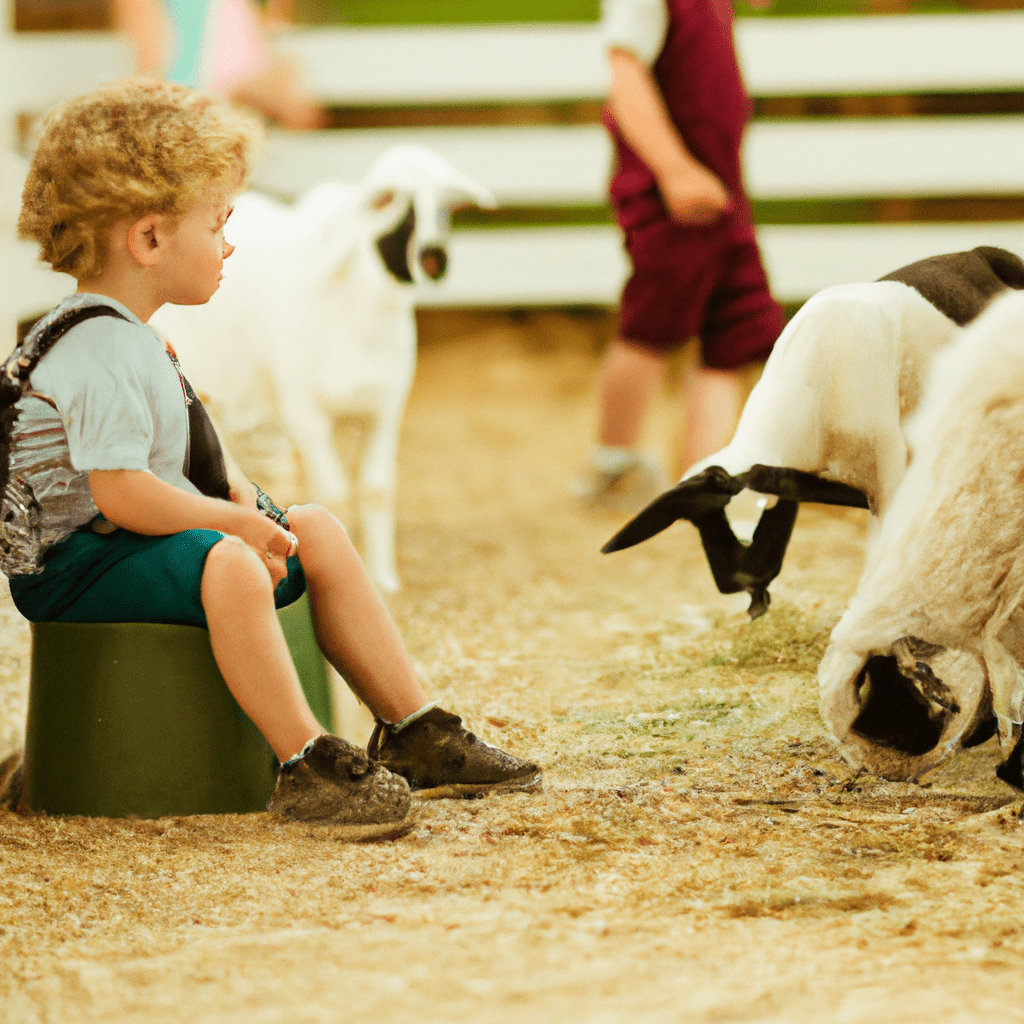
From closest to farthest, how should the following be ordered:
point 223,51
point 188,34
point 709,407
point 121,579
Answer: point 121,579, point 709,407, point 188,34, point 223,51

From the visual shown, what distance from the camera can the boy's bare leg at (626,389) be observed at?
9.19 feet

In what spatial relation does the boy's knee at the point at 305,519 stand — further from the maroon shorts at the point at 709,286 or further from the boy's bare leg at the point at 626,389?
the boy's bare leg at the point at 626,389

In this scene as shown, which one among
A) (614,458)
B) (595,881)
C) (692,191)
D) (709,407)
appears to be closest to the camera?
(595,881)

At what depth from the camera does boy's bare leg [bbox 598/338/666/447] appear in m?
2.80

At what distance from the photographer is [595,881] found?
3.82 ft

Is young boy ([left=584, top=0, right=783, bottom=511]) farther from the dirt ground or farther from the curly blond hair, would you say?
the curly blond hair

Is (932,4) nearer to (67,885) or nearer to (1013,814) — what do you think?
(1013,814)

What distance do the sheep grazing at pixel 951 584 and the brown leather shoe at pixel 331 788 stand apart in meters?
0.48

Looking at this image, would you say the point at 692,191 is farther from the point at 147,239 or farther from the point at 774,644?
the point at 147,239

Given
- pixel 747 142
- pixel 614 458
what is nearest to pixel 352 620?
pixel 614 458

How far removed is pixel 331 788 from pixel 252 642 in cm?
16

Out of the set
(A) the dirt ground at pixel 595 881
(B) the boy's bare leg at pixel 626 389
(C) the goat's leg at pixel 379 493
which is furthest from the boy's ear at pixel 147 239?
(B) the boy's bare leg at pixel 626 389

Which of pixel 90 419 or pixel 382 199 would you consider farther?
pixel 382 199

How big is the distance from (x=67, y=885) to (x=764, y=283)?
174 cm
